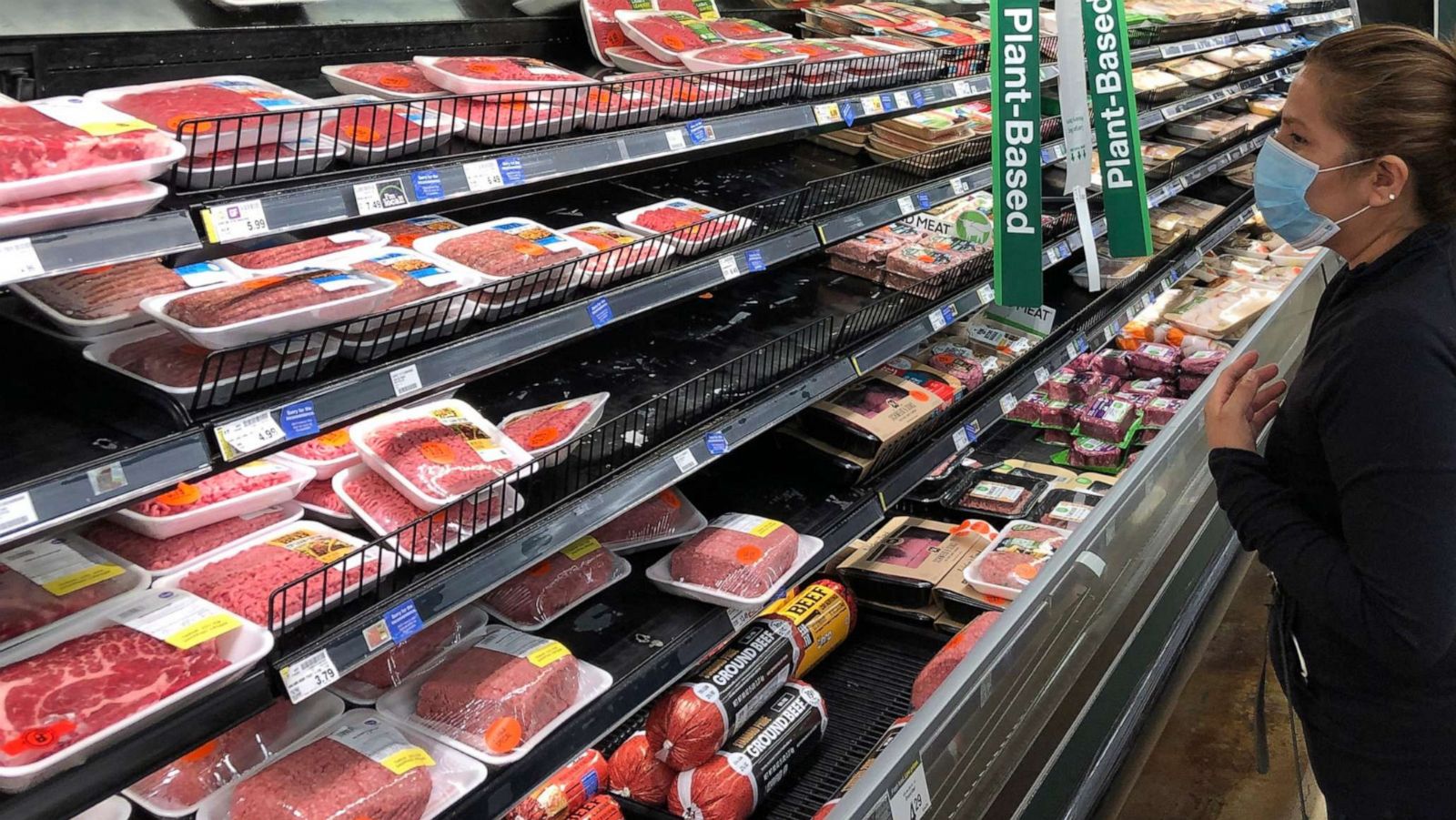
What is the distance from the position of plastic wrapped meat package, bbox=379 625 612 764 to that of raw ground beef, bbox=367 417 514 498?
1.06 ft

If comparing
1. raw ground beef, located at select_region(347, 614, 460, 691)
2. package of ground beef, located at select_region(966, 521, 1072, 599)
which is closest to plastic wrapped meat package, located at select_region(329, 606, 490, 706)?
raw ground beef, located at select_region(347, 614, 460, 691)

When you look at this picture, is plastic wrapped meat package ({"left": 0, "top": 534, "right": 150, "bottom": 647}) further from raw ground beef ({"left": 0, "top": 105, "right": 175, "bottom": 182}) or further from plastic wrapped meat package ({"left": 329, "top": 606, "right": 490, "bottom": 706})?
raw ground beef ({"left": 0, "top": 105, "right": 175, "bottom": 182})

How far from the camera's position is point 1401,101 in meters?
1.57

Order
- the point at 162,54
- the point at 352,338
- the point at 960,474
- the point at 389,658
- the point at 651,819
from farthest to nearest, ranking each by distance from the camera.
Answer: the point at 960,474
the point at 651,819
the point at 389,658
the point at 162,54
the point at 352,338

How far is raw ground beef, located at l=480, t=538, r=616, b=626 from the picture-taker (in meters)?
2.23

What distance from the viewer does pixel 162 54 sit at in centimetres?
192

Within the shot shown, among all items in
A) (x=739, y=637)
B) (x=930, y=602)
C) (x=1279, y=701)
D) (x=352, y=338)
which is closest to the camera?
(x=352, y=338)

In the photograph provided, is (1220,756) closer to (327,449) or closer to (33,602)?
Result: (327,449)

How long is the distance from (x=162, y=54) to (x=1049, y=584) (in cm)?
181

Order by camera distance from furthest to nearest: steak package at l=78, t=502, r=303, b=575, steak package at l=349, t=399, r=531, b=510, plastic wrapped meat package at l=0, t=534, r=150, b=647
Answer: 1. steak package at l=349, t=399, r=531, b=510
2. steak package at l=78, t=502, r=303, b=575
3. plastic wrapped meat package at l=0, t=534, r=150, b=647

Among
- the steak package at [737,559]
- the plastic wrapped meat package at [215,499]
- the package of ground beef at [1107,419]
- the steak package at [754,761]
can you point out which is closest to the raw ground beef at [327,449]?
the plastic wrapped meat package at [215,499]

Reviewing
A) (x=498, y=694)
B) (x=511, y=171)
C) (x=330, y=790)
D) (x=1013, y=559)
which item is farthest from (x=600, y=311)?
(x=1013, y=559)

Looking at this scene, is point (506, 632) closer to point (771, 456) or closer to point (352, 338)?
point (352, 338)

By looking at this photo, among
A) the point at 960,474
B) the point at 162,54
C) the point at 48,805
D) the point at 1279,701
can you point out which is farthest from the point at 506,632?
the point at 1279,701
